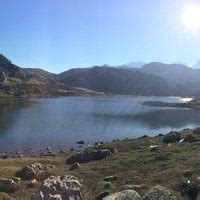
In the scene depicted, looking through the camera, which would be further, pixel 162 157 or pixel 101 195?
pixel 162 157

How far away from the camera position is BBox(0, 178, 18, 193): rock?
39784 mm

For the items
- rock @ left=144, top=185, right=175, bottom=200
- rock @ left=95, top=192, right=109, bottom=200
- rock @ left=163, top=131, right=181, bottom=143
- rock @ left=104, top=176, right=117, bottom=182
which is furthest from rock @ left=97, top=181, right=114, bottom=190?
rock @ left=163, top=131, right=181, bottom=143

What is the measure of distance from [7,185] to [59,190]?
6.01 metres

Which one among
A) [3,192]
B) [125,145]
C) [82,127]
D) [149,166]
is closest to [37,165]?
[3,192]

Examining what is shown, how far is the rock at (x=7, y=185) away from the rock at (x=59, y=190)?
4.18 meters

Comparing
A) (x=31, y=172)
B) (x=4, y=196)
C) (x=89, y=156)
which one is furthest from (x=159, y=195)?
(x=89, y=156)

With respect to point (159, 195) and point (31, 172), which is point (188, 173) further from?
point (31, 172)

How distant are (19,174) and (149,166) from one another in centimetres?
1547

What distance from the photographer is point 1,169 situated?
47.3 metres

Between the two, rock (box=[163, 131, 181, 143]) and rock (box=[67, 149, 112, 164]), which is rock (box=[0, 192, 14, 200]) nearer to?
rock (box=[67, 149, 112, 164])

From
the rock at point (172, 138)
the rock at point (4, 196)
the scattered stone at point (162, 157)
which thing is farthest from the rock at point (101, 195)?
the rock at point (172, 138)

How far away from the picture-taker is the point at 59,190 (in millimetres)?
37812

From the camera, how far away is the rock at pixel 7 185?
131 ft

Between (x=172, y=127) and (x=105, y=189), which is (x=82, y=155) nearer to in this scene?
(x=105, y=189)
